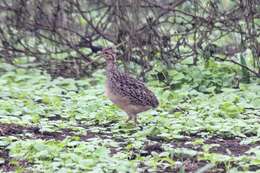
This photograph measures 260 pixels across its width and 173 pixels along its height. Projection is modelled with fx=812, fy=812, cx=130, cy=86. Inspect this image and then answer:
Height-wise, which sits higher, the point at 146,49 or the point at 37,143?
the point at 146,49

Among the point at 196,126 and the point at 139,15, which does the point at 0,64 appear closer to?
the point at 139,15

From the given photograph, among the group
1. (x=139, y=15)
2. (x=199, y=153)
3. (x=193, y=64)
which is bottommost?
(x=199, y=153)

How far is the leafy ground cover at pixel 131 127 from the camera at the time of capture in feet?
22.1

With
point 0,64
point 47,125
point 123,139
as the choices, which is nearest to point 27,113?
point 47,125

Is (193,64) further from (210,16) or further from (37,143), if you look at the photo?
(37,143)

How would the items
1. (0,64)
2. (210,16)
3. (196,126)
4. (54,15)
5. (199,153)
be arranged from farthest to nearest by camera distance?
1. (0,64)
2. (54,15)
3. (210,16)
4. (196,126)
5. (199,153)

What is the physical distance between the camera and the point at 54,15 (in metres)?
12.5

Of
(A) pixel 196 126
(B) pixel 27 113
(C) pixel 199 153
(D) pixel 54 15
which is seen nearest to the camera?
(C) pixel 199 153

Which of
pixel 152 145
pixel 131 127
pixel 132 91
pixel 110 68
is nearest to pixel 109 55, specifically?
pixel 110 68

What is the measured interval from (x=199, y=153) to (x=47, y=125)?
7.22ft

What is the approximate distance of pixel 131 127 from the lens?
8.60 metres

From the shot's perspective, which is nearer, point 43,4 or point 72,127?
point 72,127

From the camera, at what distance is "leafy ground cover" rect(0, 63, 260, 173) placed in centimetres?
675

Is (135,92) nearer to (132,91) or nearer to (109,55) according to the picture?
(132,91)
